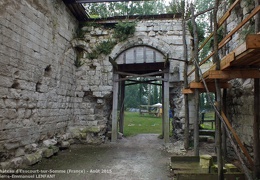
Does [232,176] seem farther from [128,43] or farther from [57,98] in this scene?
[128,43]

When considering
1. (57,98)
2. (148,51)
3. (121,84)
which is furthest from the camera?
(121,84)

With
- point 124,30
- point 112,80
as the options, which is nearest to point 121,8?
point 124,30

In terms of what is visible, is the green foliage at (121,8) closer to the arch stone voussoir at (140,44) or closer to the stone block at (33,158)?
the arch stone voussoir at (140,44)

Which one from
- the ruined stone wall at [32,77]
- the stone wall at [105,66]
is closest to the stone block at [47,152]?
the ruined stone wall at [32,77]

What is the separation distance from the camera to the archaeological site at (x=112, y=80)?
12.2ft

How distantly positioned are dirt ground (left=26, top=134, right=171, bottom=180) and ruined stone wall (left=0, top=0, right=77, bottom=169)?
68 cm

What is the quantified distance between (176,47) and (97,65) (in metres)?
3.40

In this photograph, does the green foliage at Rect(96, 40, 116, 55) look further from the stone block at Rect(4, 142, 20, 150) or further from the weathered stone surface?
the weathered stone surface

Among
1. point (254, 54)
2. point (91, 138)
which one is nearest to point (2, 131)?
A: point (91, 138)

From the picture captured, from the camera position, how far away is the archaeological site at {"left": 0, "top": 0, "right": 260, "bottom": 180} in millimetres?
3729

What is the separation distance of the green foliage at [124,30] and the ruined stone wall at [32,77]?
2.04 metres

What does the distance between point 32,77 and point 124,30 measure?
168 inches

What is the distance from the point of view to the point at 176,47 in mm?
7941

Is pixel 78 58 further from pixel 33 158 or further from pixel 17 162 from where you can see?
pixel 17 162
